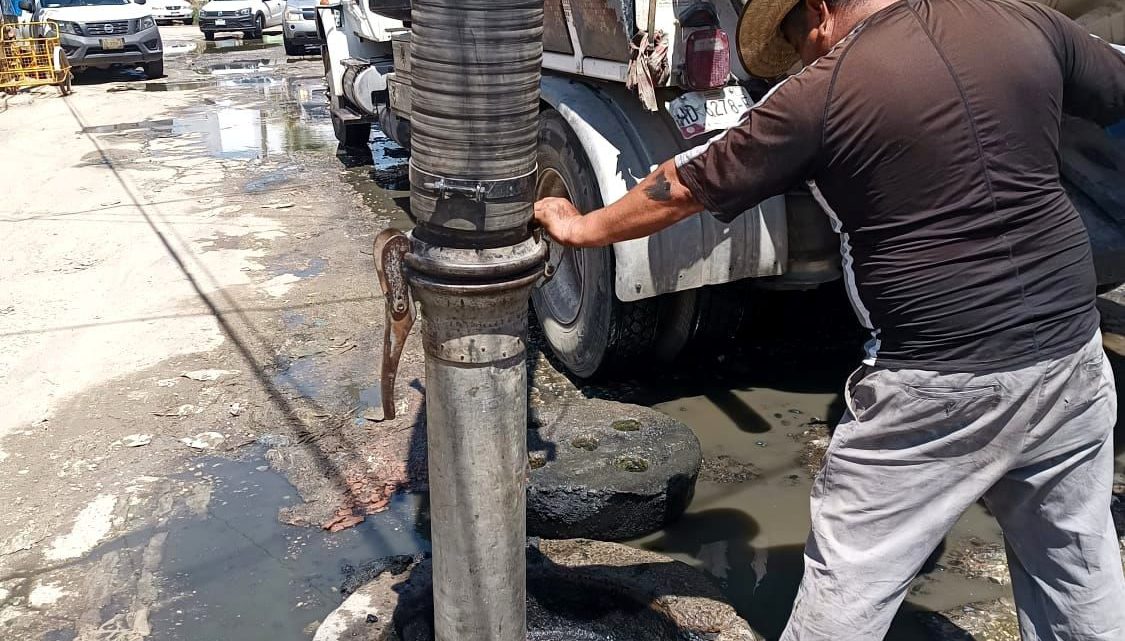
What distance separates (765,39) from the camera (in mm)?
2084

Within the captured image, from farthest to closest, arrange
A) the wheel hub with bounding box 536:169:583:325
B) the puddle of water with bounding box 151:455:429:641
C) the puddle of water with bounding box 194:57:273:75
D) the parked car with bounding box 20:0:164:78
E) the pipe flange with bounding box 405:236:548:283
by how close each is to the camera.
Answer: the puddle of water with bounding box 194:57:273:75, the parked car with bounding box 20:0:164:78, the wheel hub with bounding box 536:169:583:325, the puddle of water with bounding box 151:455:429:641, the pipe flange with bounding box 405:236:548:283

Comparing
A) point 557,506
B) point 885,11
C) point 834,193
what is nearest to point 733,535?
point 557,506

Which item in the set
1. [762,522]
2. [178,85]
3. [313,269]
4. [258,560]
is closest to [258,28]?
[178,85]

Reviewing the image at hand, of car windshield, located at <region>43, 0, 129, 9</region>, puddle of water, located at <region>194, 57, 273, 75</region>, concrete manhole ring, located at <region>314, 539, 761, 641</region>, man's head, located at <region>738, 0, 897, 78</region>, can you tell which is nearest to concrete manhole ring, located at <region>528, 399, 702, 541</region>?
concrete manhole ring, located at <region>314, 539, 761, 641</region>

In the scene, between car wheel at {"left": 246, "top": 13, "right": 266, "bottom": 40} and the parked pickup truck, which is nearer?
the parked pickup truck

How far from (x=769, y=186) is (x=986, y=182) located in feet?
1.33

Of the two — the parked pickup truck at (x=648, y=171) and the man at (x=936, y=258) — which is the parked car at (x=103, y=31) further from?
the man at (x=936, y=258)

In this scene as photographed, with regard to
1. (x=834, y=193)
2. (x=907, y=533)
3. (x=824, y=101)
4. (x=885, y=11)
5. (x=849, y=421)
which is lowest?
(x=907, y=533)

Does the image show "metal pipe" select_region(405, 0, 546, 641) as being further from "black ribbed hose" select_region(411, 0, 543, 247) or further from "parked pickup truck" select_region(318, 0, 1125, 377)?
"parked pickup truck" select_region(318, 0, 1125, 377)

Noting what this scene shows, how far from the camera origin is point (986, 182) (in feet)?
5.81

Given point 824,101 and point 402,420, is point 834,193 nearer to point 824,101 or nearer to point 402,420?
point 824,101

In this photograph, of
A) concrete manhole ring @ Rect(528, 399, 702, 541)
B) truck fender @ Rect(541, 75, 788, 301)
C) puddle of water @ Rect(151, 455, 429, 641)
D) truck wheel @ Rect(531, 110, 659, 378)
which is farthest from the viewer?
truck wheel @ Rect(531, 110, 659, 378)

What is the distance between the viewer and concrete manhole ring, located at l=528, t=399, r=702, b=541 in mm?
3086

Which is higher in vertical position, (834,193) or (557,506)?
(834,193)
